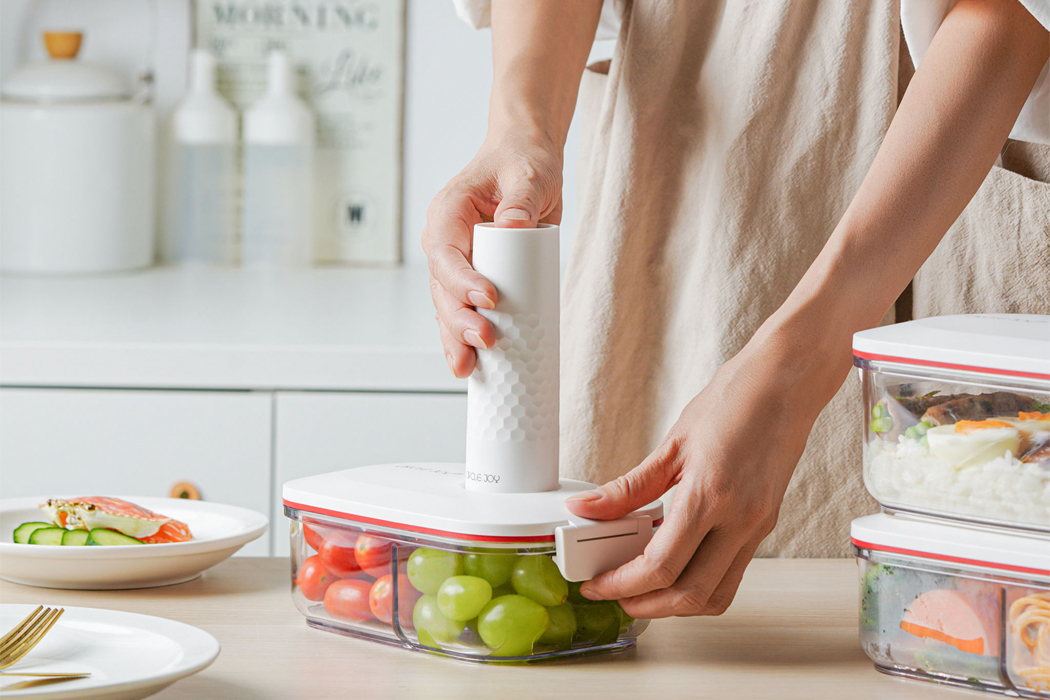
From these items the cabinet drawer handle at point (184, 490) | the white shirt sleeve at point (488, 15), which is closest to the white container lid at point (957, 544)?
the white shirt sleeve at point (488, 15)

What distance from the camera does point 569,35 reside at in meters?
0.92

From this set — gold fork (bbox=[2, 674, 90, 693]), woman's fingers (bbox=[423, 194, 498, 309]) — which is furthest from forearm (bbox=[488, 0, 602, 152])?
gold fork (bbox=[2, 674, 90, 693])

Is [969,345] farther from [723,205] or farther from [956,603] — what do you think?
[723,205]

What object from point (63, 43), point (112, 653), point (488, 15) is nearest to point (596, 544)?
point (112, 653)

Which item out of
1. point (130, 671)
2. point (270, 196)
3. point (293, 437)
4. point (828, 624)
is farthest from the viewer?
point (270, 196)

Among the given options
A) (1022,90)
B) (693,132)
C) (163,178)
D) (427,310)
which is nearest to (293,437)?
(427,310)

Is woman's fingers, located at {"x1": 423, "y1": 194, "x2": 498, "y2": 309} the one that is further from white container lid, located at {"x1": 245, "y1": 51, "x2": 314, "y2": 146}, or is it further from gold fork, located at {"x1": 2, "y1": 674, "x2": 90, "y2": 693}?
white container lid, located at {"x1": 245, "y1": 51, "x2": 314, "y2": 146}

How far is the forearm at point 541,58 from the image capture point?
2.78ft

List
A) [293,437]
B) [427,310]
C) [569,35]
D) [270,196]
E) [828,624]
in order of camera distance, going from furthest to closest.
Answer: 1. [270,196]
2. [427,310]
3. [293,437]
4. [569,35]
5. [828,624]

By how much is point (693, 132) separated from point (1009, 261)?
0.89 feet

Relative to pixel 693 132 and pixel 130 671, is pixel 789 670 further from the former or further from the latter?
pixel 693 132

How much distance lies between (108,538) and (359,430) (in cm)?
69

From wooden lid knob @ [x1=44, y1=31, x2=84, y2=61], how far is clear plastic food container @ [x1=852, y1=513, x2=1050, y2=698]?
1638 mm

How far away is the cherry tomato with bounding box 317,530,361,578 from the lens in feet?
2.07
